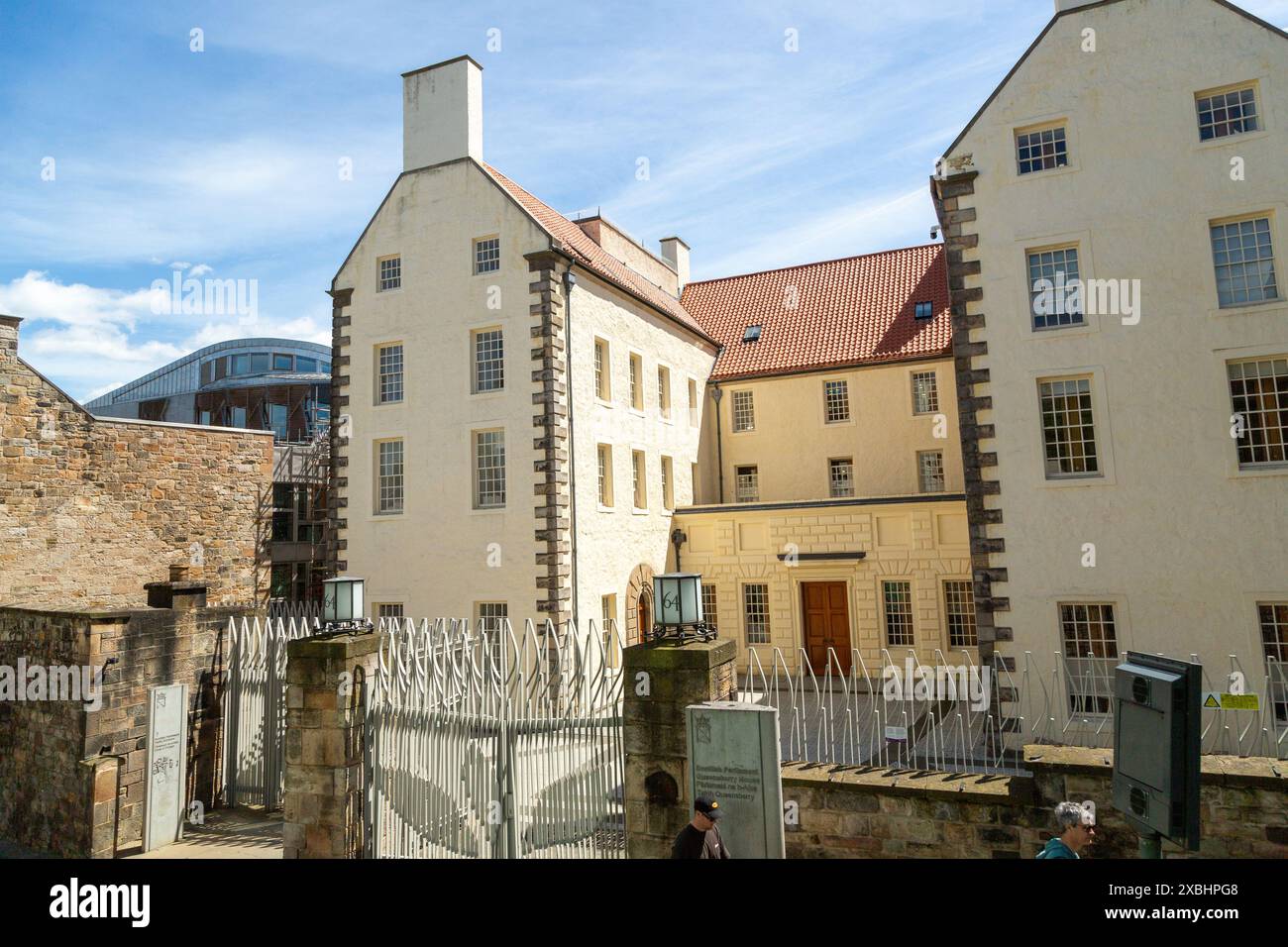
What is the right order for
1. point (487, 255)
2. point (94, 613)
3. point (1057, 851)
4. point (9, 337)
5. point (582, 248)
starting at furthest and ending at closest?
point (582, 248), point (487, 255), point (9, 337), point (94, 613), point (1057, 851)

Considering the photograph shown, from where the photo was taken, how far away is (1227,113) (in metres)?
14.6

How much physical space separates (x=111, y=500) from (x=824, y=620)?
20055mm

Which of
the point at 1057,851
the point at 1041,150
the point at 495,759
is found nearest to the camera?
the point at 1057,851

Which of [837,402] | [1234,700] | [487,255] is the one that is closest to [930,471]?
[837,402]

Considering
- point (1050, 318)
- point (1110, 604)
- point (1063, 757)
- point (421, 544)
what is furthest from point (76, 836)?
point (1050, 318)

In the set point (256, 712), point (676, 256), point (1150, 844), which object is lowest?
point (256, 712)

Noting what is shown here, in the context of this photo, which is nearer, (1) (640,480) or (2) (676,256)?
(1) (640,480)

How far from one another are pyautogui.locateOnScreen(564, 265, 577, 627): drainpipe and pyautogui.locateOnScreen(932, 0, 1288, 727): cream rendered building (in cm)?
890

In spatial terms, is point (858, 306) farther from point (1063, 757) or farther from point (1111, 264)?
point (1063, 757)

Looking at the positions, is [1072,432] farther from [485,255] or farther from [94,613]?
[94,613]

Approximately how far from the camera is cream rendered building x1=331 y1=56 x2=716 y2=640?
18969 millimetres

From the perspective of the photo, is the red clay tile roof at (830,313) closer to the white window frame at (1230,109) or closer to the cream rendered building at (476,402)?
the cream rendered building at (476,402)

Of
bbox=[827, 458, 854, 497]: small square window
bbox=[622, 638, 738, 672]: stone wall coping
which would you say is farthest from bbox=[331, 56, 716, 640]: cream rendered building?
bbox=[622, 638, 738, 672]: stone wall coping

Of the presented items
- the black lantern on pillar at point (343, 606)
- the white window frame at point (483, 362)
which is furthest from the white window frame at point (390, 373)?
the black lantern on pillar at point (343, 606)
